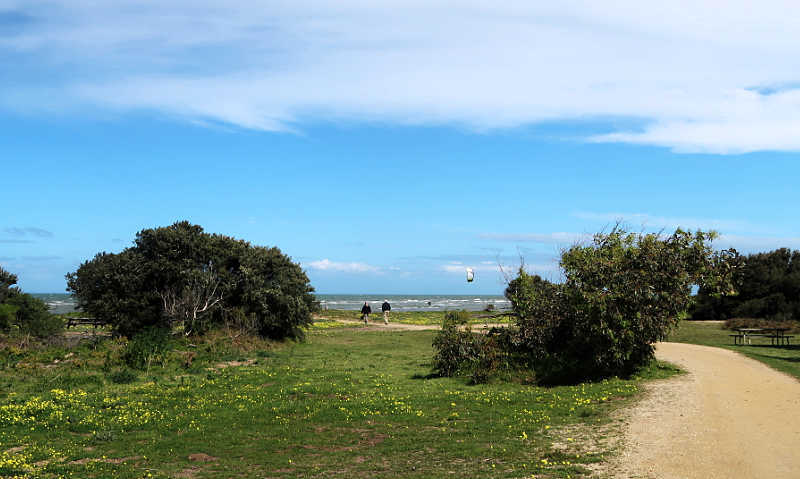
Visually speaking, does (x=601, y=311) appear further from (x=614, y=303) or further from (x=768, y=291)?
(x=768, y=291)

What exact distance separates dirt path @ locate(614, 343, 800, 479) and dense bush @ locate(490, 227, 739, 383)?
1.71m

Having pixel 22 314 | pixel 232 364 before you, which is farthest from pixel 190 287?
pixel 22 314

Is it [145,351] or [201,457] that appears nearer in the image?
[201,457]

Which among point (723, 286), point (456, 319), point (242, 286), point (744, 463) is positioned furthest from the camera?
point (242, 286)

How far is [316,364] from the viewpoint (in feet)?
80.8

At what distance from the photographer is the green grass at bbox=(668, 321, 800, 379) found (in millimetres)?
21328

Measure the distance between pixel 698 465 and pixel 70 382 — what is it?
1753 cm

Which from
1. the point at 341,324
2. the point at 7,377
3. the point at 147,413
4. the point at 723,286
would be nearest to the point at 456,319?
the point at 723,286

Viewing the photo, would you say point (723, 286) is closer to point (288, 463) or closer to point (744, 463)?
point (744, 463)

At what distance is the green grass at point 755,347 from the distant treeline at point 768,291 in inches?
309

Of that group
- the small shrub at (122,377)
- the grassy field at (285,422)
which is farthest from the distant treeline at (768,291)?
the small shrub at (122,377)

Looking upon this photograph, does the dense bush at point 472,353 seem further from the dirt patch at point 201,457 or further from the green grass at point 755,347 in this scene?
the dirt patch at point 201,457

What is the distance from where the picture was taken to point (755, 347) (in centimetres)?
2820

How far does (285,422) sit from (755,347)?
2362cm
